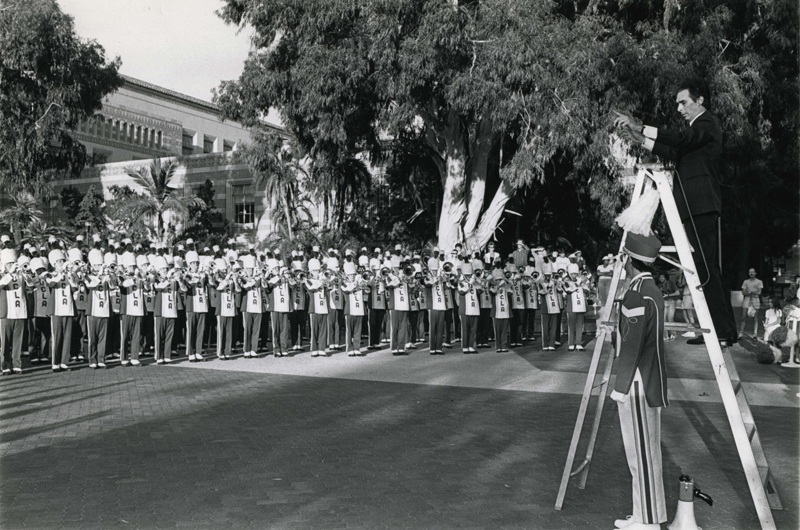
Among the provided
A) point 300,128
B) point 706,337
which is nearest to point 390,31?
point 300,128

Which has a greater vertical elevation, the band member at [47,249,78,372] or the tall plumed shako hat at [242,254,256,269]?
the tall plumed shako hat at [242,254,256,269]

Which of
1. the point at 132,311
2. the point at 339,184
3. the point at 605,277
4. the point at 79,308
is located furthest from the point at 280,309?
the point at 339,184

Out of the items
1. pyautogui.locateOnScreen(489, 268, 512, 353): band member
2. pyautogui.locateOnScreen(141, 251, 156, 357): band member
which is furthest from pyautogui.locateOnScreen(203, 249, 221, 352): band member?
pyautogui.locateOnScreen(489, 268, 512, 353): band member

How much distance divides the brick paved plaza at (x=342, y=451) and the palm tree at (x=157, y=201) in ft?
72.1

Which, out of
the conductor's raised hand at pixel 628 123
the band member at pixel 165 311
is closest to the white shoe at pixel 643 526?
the conductor's raised hand at pixel 628 123

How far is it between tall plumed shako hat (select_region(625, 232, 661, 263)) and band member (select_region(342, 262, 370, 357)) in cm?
1107

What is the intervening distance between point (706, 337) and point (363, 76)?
16194 mm

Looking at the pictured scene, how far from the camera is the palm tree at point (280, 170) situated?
91.6 ft

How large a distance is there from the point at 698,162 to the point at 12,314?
39.4ft

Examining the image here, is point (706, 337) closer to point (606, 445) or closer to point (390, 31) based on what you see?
point (606, 445)

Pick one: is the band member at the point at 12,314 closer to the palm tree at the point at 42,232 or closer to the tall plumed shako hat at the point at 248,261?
the tall plumed shako hat at the point at 248,261

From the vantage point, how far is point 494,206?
24.0m

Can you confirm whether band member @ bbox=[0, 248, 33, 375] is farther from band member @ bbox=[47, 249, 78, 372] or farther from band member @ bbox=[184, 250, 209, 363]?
band member @ bbox=[184, 250, 209, 363]

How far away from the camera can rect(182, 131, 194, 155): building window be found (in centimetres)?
5025
